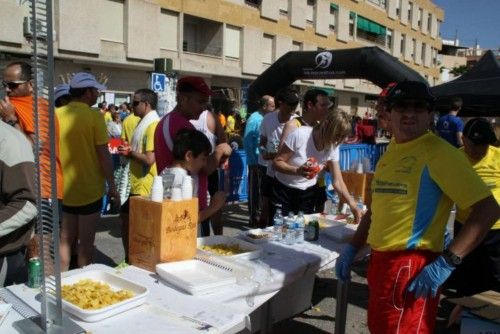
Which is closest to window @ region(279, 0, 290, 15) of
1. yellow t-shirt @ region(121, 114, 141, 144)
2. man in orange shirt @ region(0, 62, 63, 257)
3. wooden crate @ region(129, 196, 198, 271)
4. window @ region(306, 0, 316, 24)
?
window @ region(306, 0, 316, 24)

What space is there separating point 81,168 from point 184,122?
1008 millimetres

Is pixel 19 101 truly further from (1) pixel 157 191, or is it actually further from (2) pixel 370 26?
(2) pixel 370 26

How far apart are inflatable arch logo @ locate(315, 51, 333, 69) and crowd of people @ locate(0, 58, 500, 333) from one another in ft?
10.2

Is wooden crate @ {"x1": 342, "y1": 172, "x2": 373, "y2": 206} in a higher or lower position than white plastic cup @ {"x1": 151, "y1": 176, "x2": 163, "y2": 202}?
lower

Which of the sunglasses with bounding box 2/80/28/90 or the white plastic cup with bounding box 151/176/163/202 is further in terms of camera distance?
the sunglasses with bounding box 2/80/28/90

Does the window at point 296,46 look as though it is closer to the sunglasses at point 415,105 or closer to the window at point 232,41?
the window at point 232,41

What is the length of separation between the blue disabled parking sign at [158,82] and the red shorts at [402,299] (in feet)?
19.9

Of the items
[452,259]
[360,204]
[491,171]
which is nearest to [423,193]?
[452,259]

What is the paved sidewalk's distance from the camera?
159 inches

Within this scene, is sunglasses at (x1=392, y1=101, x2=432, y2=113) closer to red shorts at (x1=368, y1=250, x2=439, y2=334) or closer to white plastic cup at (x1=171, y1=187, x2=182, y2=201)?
red shorts at (x1=368, y1=250, x2=439, y2=334)

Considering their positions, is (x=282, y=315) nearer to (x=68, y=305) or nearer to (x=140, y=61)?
(x=68, y=305)

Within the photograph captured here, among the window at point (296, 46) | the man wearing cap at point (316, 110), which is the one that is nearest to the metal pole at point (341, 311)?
the man wearing cap at point (316, 110)

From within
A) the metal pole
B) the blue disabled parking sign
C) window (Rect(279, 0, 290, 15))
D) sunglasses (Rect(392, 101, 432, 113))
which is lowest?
the metal pole

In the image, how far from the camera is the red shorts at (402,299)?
87.5 inches
